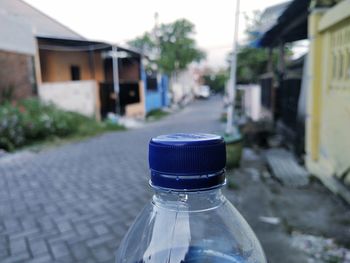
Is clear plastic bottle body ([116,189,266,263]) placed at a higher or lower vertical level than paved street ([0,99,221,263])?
higher

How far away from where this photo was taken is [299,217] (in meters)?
3.64

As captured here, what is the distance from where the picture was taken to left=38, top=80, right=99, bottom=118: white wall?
11.6 metres

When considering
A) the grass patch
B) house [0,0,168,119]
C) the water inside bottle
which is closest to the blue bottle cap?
the water inside bottle

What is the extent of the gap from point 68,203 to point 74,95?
887cm

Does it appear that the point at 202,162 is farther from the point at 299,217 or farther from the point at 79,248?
the point at 299,217

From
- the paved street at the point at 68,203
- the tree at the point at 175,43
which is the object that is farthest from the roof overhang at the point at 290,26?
the paved street at the point at 68,203

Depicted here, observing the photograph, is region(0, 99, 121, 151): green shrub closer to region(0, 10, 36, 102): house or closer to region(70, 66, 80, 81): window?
region(0, 10, 36, 102): house

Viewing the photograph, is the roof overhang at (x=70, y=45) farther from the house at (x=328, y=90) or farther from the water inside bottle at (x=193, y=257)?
the water inside bottle at (x=193, y=257)

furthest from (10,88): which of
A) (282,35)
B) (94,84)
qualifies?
(282,35)

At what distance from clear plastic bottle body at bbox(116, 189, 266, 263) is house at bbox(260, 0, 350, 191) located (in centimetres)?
328

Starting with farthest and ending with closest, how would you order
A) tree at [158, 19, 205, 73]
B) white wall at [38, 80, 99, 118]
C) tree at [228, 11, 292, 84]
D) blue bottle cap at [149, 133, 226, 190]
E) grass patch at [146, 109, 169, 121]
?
grass patch at [146, 109, 169, 121] < tree at [228, 11, 292, 84] < white wall at [38, 80, 99, 118] < tree at [158, 19, 205, 73] < blue bottle cap at [149, 133, 226, 190]

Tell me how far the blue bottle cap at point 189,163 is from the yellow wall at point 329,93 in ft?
11.8

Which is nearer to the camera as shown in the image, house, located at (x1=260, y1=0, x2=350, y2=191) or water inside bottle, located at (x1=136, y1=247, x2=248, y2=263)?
water inside bottle, located at (x1=136, y1=247, x2=248, y2=263)

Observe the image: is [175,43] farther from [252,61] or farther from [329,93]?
[252,61]
